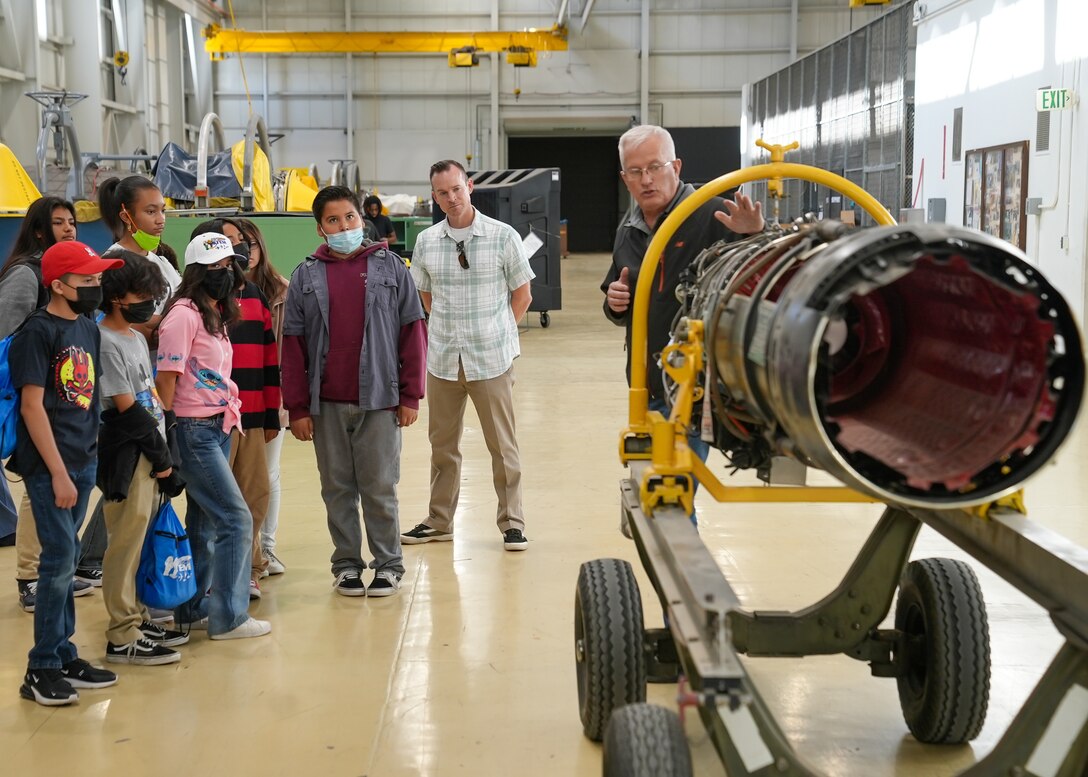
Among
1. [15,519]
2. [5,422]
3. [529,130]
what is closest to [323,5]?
[529,130]

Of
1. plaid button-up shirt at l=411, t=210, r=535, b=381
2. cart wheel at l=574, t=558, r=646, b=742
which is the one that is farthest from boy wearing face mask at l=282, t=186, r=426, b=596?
cart wheel at l=574, t=558, r=646, b=742

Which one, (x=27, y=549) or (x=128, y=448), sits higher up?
(x=128, y=448)

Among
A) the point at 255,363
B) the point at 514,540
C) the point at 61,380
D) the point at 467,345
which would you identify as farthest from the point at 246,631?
the point at 467,345

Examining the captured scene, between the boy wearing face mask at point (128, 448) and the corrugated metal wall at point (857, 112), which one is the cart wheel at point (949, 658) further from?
the corrugated metal wall at point (857, 112)

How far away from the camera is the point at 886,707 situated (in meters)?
3.23

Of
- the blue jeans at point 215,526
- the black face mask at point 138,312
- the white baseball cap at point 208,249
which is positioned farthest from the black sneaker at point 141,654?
the white baseball cap at point 208,249

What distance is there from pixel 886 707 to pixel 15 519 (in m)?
3.74

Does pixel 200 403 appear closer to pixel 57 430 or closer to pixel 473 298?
pixel 57 430

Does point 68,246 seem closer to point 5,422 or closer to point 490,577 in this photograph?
point 5,422

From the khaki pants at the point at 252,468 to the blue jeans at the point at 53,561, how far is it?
2.69 ft

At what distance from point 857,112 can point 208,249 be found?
45.6 feet

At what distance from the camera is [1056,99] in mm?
9945

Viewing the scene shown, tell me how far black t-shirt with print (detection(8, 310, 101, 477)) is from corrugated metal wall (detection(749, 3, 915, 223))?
38.4 feet

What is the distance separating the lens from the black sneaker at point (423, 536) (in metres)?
5.01
